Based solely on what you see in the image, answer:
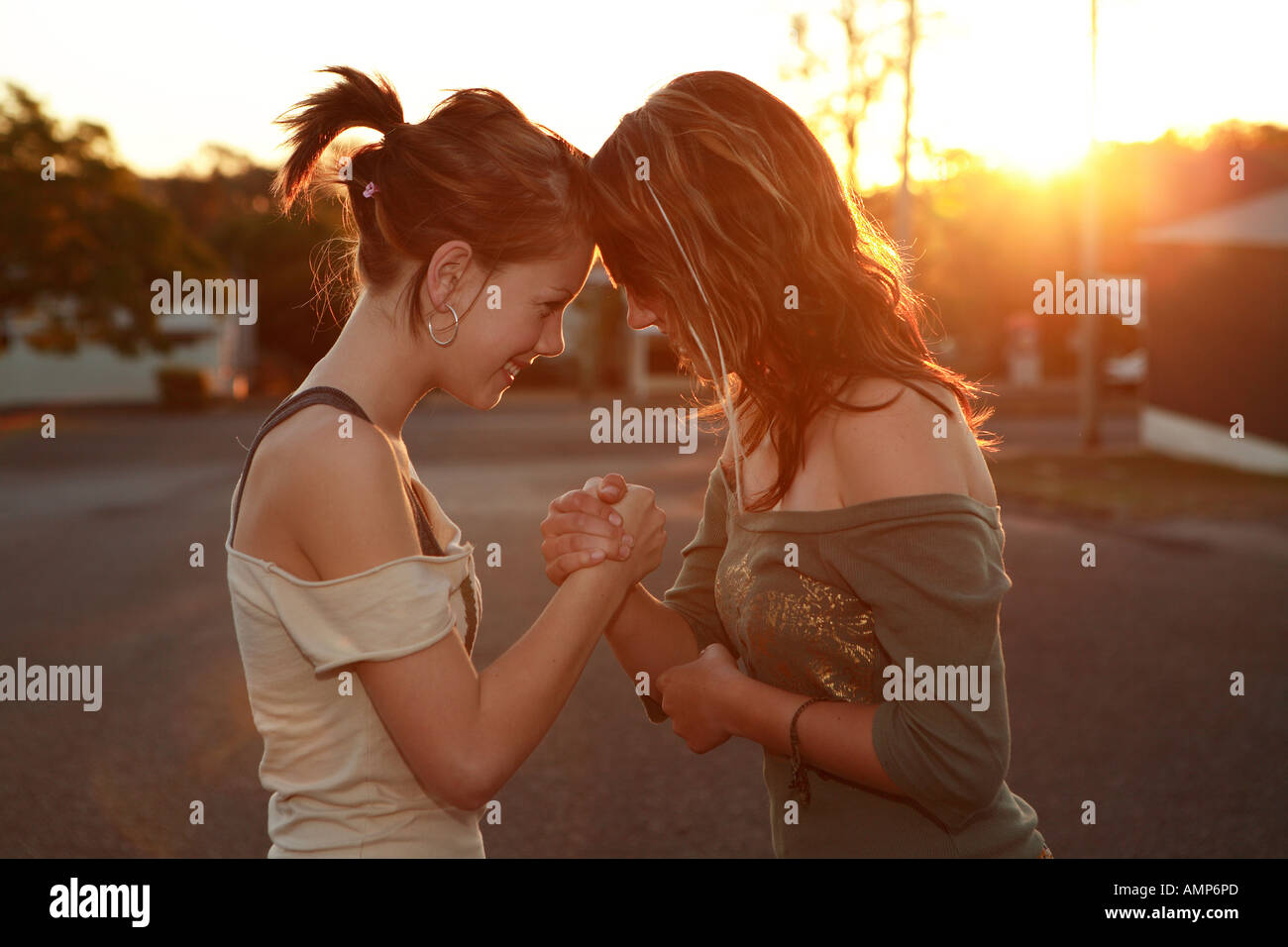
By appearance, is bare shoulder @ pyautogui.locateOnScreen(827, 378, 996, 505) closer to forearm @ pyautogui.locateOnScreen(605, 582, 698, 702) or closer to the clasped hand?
the clasped hand

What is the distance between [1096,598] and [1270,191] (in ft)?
49.0

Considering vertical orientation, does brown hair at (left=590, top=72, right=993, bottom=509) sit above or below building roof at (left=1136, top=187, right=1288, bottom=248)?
below

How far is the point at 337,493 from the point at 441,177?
1.95 feet

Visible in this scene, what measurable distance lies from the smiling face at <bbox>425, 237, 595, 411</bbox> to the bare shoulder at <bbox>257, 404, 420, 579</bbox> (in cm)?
31

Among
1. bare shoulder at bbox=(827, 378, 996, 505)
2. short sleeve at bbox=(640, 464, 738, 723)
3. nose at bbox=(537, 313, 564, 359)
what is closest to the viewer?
bare shoulder at bbox=(827, 378, 996, 505)

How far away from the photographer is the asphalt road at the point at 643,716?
4.90 m

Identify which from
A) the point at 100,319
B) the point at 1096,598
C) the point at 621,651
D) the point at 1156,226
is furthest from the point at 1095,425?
the point at 100,319

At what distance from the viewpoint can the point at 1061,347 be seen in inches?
2077

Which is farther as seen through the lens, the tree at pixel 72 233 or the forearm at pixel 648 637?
the tree at pixel 72 233

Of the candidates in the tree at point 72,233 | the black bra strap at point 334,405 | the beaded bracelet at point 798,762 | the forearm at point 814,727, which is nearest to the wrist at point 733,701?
the forearm at point 814,727

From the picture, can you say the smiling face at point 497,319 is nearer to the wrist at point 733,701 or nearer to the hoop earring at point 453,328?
the hoop earring at point 453,328

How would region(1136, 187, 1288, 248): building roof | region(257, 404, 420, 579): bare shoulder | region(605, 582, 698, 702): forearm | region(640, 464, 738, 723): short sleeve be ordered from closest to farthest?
1. region(257, 404, 420, 579): bare shoulder
2. region(605, 582, 698, 702): forearm
3. region(640, 464, 738, 723): short sleeve
4. region(1136, 187, 1288, 248): building roof

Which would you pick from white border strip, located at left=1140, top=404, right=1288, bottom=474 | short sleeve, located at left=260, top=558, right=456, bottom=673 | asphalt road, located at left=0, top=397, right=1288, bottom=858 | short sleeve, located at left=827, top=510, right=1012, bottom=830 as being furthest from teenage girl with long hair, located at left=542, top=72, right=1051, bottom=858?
white border strip, located at left=1140, top=404, right=1288, bottom=474

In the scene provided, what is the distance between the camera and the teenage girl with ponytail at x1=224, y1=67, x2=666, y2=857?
6.23ft
